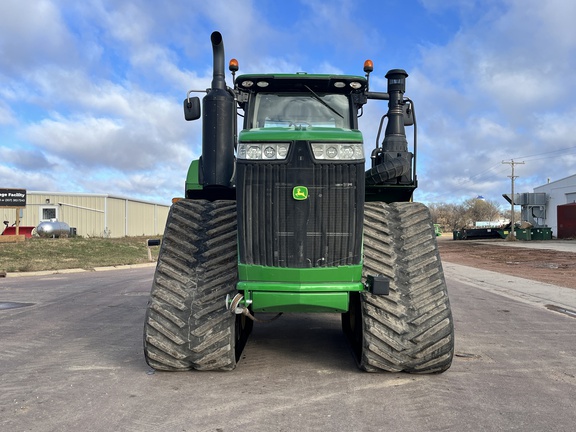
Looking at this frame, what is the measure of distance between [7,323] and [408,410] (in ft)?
20.4

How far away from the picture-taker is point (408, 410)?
379 centimetres

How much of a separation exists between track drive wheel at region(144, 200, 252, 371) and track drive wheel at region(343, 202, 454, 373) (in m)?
1.25

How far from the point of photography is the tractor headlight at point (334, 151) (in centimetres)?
425

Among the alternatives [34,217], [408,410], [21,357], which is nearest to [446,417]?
[408,410]

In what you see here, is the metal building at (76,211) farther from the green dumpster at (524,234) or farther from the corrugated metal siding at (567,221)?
the corrugated metal siding at (567,221)

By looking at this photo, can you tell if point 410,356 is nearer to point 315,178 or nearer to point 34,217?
point 315,178

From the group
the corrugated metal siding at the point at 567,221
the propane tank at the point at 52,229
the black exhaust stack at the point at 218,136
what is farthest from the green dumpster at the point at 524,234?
the black exhaust stack at the point at 218,136

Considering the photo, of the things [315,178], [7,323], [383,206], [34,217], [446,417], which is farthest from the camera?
[34,217]

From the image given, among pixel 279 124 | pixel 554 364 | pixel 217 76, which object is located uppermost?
pixel 217 76

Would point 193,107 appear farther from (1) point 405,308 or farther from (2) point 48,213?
(2) point 48,213

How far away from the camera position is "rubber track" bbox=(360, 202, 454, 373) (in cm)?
441

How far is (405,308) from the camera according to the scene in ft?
14.7

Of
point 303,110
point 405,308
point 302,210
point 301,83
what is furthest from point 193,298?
point 301,83

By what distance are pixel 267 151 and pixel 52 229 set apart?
32.2 meters
